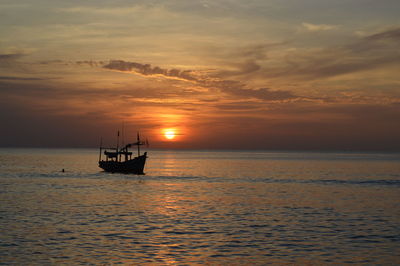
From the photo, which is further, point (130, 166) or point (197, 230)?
point (130, 166)

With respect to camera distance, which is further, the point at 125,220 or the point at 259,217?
the point at 259,217

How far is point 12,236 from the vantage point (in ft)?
88.4

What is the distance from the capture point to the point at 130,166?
9462 cm

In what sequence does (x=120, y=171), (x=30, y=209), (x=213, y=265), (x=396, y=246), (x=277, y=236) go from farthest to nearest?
(x=120, y=171)
(x=30, y=209)
(x=277, y=236)
(x=396, y=246)
(x=213, y=265)

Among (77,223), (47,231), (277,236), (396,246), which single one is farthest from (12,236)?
(396,246)

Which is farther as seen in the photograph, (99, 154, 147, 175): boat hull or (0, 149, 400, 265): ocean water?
(99, 154, 147, 175): boat hull

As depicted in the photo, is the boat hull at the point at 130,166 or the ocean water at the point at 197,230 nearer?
the ocean water at the point at 197,230

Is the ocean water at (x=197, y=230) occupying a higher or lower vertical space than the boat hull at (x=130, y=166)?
lower

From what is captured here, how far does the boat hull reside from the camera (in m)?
93.8

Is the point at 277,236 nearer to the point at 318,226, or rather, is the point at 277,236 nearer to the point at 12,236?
the point at 318,226

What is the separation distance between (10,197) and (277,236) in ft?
107

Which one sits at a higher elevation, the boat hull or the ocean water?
the boat hull

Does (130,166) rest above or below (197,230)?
above

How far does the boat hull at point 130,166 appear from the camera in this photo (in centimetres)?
9375
